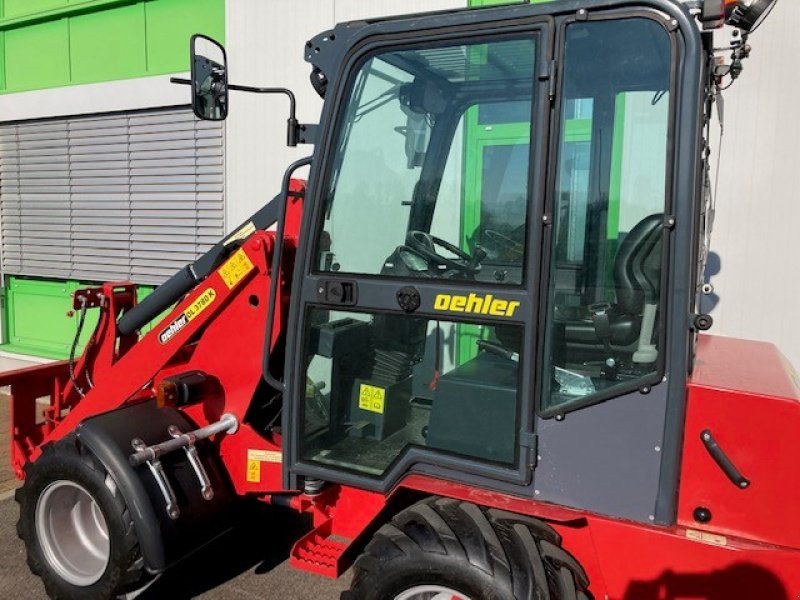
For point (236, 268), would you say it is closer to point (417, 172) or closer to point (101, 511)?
point (417, 172)

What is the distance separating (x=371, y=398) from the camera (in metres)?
2.60

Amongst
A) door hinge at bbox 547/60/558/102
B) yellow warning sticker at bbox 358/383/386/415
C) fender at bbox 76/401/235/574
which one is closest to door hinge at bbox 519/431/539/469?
yellow warning sticker at bbox 358/383/386/415

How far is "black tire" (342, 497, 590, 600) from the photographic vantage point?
80.9 inches

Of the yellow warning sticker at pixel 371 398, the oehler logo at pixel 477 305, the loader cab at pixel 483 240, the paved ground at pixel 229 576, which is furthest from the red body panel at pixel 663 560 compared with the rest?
the paved ground at pixel 229 576

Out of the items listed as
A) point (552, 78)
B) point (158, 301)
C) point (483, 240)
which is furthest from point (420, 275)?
point (158, 301)

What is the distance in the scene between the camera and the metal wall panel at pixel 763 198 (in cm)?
Result: 439

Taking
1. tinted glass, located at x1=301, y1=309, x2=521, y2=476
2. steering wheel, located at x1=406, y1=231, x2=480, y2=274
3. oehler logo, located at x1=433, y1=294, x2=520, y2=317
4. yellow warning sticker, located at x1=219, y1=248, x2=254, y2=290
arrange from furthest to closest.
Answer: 1. yellow warning sticker, located at x1=219, y1=248, x2=254, y2=290
2. steering wheel, located at x1=406, y1=231, x2=480, y2=274
3. tinted glass, located at x1=301, y1=309, x2=521, y2=476
4. oehler logo, located at x1=433, y1=294, x2=520, y2=317

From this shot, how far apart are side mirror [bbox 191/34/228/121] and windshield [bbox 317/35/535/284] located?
65cm

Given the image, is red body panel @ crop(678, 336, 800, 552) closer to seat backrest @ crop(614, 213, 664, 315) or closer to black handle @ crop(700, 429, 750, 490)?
black handle @ crop(700, 429, 750, 490)

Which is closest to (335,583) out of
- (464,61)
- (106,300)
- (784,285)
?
(106,300)

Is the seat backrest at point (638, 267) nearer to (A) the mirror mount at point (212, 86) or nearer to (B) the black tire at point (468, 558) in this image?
(B) the black tire at point (468, 558)

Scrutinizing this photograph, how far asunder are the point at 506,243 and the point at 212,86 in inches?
56.7

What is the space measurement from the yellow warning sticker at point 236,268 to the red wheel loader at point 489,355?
0.04ft

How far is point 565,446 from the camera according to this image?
213 centimetres
